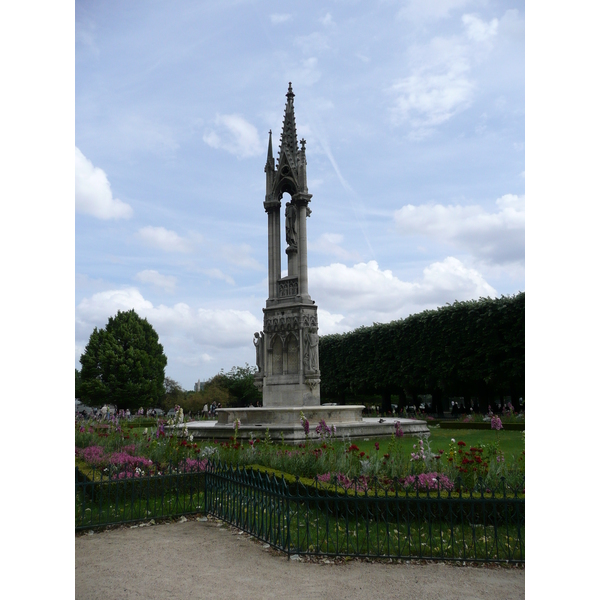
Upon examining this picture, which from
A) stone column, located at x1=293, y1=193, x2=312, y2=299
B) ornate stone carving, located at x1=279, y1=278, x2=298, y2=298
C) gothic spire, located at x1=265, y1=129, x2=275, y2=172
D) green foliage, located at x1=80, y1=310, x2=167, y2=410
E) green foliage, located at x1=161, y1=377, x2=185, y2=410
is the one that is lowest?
green foliage, located at x1=161, y1=377, x2=185, y2=410

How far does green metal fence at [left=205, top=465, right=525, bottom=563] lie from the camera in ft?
21.4

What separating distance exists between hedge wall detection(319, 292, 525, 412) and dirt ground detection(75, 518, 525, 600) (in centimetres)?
2412

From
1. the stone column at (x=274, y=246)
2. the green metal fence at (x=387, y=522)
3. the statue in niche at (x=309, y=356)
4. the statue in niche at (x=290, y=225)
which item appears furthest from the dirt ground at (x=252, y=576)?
the statue in niche at (x=290, y=225)

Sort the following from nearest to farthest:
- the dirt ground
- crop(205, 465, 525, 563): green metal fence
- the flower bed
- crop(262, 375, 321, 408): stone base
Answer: the dirt ground → crop(205, 465, 525, 563): green metal fence → the flower bed → crop(262, 375, 321, 408): stone base

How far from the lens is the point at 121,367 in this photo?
5056 centimetres

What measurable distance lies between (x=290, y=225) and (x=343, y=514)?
14.4 meters

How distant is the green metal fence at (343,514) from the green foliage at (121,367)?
140 feet

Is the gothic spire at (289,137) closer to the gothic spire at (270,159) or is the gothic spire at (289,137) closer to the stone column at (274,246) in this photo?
the gothic spire at (270,159)

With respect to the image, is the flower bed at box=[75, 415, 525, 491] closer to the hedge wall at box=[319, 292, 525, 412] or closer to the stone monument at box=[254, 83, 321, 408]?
the stone monument at box=[254, 83, 321, 408]

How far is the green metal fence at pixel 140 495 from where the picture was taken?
28.9 feet

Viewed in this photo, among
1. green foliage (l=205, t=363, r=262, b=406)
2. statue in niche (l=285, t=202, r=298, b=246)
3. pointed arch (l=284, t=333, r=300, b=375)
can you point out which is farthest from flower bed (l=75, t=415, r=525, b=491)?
green foliage (l=205, t=363, r=262, b=406)

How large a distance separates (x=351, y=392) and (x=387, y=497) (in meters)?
34.7

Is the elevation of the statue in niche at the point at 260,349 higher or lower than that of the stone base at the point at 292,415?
higher
